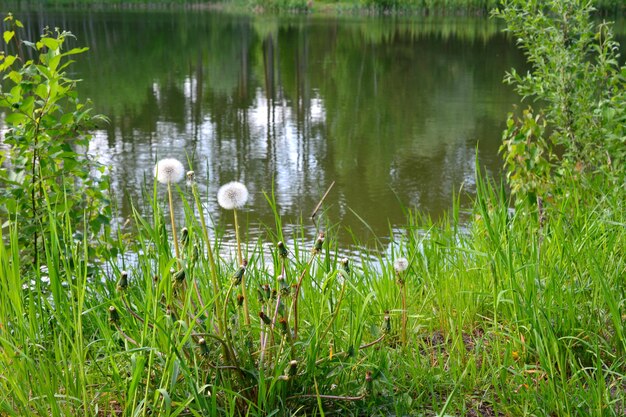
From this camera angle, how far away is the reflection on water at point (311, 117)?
781 cm

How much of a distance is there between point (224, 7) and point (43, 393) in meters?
61.3

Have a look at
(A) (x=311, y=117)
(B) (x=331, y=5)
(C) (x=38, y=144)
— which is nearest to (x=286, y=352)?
(C) (x=38, y=144)

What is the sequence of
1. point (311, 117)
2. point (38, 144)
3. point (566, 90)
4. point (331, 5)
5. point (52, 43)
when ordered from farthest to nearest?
1. point (331, 5)
2. point (311, 117)
3. point (566, 90)
4. point (38, 144)
5. point (52, 43)

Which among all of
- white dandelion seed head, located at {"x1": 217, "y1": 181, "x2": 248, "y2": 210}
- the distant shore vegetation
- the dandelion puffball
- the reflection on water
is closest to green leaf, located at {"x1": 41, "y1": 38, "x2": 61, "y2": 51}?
the reflection on water

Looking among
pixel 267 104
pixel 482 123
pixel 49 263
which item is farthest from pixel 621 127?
pixel 267 104

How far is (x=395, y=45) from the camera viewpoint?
25625 mm

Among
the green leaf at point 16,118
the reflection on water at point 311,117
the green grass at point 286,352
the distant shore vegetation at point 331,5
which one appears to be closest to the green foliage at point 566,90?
the reflection on water at point 311,117

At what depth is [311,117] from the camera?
12.2 m

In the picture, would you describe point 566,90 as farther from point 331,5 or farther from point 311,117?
point 331,5

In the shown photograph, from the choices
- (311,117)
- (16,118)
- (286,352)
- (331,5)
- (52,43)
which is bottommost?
(311,117)

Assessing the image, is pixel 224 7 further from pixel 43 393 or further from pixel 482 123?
pixel 43 393

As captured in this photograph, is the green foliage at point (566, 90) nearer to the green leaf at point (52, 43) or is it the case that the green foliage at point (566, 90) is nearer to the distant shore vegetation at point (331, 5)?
the green leaf at point (52, 43)

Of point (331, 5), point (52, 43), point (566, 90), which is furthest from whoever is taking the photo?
point (331, 5)

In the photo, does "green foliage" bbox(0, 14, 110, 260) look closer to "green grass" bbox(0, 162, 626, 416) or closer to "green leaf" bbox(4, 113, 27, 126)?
"green leaf" bbox(4, 113, 27, 126)
